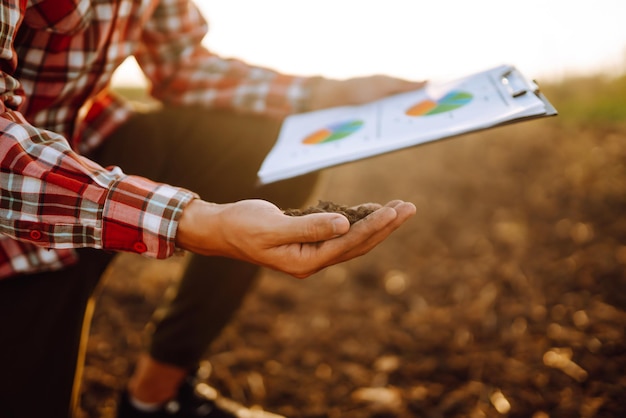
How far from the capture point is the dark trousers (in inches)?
36.3

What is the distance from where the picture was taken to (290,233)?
0.67m

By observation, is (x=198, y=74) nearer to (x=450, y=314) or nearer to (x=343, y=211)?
(x=343, y=211)

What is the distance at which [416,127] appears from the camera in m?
0.94

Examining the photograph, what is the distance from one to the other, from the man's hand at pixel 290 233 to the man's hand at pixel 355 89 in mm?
546

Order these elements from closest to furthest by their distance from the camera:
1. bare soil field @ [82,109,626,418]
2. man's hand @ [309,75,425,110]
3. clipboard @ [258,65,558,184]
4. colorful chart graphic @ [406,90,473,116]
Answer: clipboard @ [258,65,558,184] → colorful chart graphic @ [406,90,473,116] → man's hand @ [309,75,425,110] → bare soil field @ [82,109,626,418]

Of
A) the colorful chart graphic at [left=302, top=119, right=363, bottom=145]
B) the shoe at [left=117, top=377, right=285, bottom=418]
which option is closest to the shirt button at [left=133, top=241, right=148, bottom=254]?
the colorful chart graphic at [left=302, top=119, right=363, bottom=145]

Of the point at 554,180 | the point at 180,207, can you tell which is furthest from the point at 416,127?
the point at 554,180

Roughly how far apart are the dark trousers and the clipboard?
0.13m

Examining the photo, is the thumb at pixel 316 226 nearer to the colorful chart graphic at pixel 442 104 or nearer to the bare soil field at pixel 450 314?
the colorful chart graphic at pixel 442 104

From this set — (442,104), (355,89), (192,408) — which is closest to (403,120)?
(442,104)

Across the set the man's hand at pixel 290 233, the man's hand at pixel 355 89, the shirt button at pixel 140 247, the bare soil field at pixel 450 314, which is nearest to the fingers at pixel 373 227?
the man's hand at pixel 290 233

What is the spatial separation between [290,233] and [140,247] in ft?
0.77

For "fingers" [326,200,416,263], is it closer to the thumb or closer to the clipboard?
the thumb

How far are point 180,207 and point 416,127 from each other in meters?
0.44
